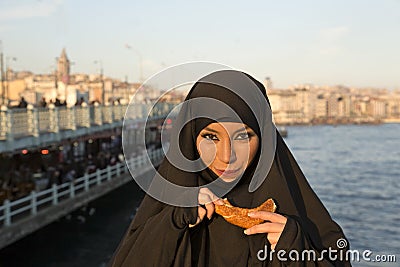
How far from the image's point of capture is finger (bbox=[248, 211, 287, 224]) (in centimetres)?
168

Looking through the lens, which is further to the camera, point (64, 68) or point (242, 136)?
point (64, 68)

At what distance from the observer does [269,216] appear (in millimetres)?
1682

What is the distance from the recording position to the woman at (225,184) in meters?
1.73

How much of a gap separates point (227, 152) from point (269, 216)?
0.77ft

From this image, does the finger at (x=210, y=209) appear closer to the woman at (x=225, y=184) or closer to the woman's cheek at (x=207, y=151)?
the woman at (x=225, y=184)

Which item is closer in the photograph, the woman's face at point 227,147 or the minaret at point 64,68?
the woman's face at point 227,147

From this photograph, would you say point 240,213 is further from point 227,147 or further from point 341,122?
point 341,122

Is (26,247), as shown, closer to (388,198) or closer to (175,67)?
(175,67)

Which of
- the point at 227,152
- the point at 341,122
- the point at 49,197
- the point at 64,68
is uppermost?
the point at 64,68

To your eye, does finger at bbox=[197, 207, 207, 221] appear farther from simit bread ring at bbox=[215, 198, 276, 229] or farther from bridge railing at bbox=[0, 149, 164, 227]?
bridge railing at bbox=[0, 149, 164, 227]

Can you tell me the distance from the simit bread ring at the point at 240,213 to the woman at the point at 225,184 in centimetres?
2

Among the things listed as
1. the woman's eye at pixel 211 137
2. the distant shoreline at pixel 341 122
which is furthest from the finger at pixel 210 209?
the distant shoreline at pixel 341 122

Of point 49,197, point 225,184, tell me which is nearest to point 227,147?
point 225,184

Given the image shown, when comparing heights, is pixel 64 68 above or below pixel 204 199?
above
